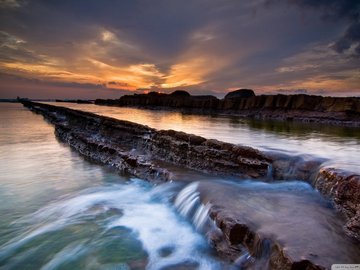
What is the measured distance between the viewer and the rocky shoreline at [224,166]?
3.86 metres

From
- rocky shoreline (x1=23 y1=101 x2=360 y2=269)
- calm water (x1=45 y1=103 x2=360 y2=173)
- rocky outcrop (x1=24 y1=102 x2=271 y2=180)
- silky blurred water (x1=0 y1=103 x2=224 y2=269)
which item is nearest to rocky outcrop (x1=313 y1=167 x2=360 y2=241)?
rocky shoreline (x1=23 y1=101 x2=360 y2=269)

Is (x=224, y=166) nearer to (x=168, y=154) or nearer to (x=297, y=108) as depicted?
(x=168, y=154)

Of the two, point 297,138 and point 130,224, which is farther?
point 297,138

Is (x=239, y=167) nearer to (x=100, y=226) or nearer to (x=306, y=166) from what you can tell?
(x=306, y=166)

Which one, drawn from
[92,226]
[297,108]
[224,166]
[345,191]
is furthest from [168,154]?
[297,108]

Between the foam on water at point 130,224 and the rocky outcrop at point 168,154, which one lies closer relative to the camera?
the foam on water at point 130,224

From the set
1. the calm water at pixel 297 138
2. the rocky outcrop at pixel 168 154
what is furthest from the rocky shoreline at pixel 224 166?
the calm water at pixel 297 138

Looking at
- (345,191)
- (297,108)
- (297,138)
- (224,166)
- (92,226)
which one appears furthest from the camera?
(297,108)

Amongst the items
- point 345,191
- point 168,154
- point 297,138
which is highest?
point 345,191

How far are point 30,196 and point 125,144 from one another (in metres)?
5.86

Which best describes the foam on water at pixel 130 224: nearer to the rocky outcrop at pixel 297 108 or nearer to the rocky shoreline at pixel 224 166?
the rocky shoreline at pixel 224 166

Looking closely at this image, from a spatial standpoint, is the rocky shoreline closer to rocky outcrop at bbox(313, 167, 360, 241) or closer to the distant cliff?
rocky outcrop at bbox(313, 167, 360, 241)

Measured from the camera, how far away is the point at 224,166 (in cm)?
779

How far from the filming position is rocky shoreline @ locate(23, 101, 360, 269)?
386cm
